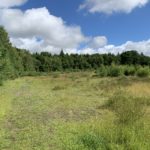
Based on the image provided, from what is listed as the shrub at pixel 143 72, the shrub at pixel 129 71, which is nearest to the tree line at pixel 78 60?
the shrub at pixel 129 71

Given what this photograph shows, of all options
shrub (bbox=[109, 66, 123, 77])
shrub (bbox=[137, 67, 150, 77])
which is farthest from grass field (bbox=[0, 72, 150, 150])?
shrub (bbox=[109, 66, 123, 77])

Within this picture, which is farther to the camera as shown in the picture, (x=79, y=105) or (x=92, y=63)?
(x=92, y=63)

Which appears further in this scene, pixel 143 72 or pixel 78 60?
pixel 78 60

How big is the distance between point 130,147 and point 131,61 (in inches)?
3918

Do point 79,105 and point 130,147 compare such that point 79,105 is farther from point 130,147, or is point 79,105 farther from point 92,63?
point 92,63

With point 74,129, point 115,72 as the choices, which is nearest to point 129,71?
point 115,72

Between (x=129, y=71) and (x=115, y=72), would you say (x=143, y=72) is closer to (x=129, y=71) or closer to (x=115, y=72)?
(x=129, y=71)

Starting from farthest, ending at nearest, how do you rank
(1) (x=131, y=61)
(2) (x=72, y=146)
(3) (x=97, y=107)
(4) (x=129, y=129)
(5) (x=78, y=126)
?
1. (1) (x=131, y=61)
2. (3) (x=97, y=107)
3. (5) (x=78, y=126)
4. (4) (x=129, y=129)
5. (2) (x=72, y=146)

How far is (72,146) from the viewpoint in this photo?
27.2ft

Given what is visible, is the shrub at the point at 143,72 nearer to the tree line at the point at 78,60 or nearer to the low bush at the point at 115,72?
the low bush at the point at 115,72

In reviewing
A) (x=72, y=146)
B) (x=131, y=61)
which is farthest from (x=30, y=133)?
(x=131, y=61)

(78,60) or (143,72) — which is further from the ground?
(78,60)

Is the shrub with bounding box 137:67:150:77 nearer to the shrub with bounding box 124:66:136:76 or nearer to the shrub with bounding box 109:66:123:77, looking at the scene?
the shrub with bounding box 124:66:136:76

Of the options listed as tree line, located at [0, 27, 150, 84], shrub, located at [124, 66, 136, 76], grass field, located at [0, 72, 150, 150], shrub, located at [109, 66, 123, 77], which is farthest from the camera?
tree line, located at [0, 27, 150, 84]
